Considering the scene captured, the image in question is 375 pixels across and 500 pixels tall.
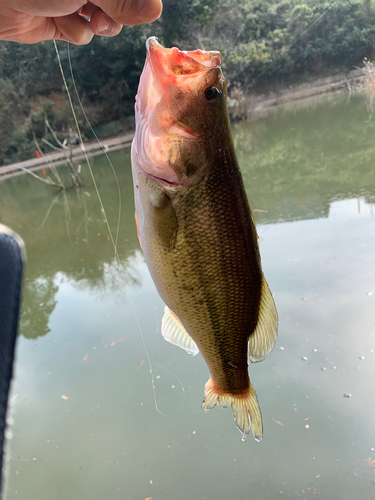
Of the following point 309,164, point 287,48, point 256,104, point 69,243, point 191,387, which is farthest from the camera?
point 287,48

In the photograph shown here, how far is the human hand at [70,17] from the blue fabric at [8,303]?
0.72 meters

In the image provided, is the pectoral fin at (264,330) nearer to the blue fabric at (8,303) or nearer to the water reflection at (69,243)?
the blue fabric at (8,303)

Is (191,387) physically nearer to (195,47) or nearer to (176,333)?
(176,333)

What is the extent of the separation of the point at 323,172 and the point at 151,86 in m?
6.63

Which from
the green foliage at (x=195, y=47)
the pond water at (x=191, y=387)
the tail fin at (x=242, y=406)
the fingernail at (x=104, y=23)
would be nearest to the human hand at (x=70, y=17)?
the fingernail at (x=104, y=23)

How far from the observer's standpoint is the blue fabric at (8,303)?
0.55 meters

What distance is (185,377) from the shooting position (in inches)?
111

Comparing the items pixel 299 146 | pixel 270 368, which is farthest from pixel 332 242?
pixel 299 146

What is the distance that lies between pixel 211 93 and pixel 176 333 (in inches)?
29.3

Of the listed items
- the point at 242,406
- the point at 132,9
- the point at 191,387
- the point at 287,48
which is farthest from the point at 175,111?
the point at 287,48

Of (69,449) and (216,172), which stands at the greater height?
(216,172)

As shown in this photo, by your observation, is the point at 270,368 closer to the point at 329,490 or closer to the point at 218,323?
the point at 329,490

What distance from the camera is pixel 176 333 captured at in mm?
1194

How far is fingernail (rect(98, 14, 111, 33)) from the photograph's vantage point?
1.17 meters
